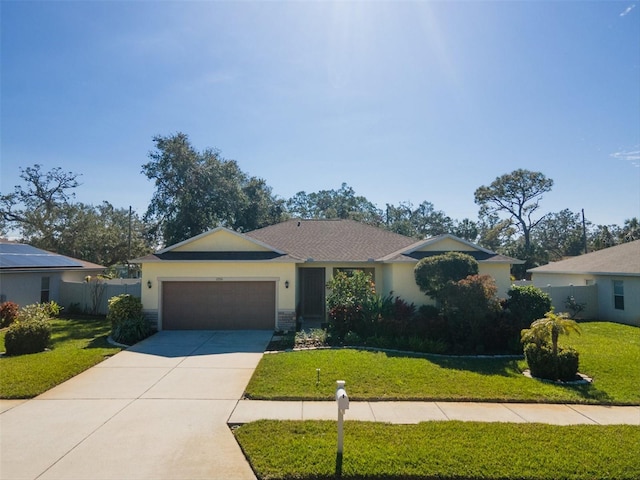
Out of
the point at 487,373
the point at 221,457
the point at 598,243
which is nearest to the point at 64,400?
the point at 221,457

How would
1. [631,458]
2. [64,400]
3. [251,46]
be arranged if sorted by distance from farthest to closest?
[251,46], [64,400], [631,458]

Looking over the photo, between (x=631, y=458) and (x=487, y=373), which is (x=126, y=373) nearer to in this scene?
(x=487, y=373)

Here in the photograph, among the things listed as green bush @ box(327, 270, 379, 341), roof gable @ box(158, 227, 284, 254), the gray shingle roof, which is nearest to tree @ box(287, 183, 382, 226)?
the gray shingle roof

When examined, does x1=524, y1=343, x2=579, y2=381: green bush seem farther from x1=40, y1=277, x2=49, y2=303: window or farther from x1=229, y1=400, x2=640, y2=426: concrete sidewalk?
x1=40, y1=277, x2=49, y2=303: window

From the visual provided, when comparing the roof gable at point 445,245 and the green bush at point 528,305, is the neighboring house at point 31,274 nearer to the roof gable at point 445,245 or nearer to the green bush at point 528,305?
the roof gable at point 445,245

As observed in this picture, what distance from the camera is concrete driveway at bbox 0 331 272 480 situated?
4.79m

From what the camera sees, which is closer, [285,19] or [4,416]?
[4,416]

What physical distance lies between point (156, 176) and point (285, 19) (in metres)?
19.1

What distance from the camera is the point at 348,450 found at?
5113 mm

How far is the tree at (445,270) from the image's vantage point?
12.8 m

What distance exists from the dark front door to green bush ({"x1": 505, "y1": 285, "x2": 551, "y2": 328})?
28.2ft

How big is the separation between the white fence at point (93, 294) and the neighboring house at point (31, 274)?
892 millimetres

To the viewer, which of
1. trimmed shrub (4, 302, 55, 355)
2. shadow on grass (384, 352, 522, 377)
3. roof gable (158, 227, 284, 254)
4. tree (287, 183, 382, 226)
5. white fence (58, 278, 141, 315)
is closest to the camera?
shadow on grass (384, 352, 522, 377)

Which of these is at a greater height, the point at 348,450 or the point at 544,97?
the point at 544,97
